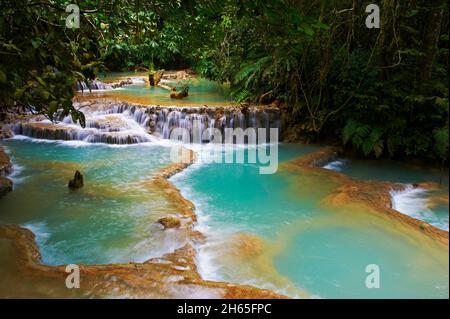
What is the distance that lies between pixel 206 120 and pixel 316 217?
16.5ft

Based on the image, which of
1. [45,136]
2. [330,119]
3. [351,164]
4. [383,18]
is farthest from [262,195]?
[45,136]

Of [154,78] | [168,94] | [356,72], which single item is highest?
[356,72]

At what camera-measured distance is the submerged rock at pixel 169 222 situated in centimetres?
518

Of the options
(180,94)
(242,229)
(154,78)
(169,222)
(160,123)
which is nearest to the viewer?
(169,222)

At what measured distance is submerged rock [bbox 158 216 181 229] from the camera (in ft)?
17.0

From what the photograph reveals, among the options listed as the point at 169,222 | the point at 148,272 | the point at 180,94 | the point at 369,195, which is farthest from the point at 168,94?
the point at 148,272

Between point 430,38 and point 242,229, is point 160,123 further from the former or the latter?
point 430,38

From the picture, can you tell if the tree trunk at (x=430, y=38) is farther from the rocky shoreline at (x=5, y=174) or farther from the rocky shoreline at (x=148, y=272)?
the rocky shoreline at (x=5, y=174)

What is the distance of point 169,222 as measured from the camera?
522 centimetres

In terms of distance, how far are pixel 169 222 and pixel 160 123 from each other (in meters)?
5.47

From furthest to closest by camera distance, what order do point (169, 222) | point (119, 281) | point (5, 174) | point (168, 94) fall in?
point (168, 94)
point (5, 174)
point (169, 222)
point (119, 281)

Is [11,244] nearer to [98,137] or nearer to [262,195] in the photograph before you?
[262,195]

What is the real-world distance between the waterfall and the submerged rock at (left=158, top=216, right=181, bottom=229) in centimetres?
477

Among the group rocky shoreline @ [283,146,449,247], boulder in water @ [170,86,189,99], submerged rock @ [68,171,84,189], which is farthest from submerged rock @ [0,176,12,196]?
boulder in water @ [170,86,189,99]
